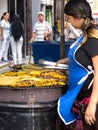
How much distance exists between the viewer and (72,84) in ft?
12.3

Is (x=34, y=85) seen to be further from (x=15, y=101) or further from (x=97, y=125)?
(x=97, y=125)

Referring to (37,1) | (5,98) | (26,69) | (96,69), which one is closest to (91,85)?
(96,69)

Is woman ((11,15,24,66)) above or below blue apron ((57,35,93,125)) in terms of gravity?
below

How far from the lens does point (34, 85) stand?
381cm

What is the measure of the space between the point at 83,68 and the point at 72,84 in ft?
0.67

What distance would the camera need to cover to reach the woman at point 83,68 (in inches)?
137

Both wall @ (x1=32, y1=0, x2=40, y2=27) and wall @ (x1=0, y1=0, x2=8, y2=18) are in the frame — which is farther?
wall @ (x1=32, y1=0, x2=40, y2=27)

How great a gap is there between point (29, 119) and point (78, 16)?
101cm

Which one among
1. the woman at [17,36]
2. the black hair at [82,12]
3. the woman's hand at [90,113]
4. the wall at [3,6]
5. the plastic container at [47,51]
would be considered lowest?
the woman at [17,36]

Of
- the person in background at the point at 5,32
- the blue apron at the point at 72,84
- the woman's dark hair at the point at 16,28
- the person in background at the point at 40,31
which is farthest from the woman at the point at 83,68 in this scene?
the person in background at the point at 5,32

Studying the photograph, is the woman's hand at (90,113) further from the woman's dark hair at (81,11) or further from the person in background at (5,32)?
the person in background at (5,32)

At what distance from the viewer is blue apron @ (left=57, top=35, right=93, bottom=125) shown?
3.64 meters

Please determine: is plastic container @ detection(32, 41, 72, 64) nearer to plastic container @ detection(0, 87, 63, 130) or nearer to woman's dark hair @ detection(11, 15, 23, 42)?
plastic container @ detection(0, 87, 63, 130)

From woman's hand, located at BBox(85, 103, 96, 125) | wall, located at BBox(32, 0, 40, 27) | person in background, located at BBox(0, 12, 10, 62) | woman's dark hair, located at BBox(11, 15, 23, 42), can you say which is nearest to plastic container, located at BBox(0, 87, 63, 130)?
woman's hand, located at BBox(85, 103, 96, 125)
